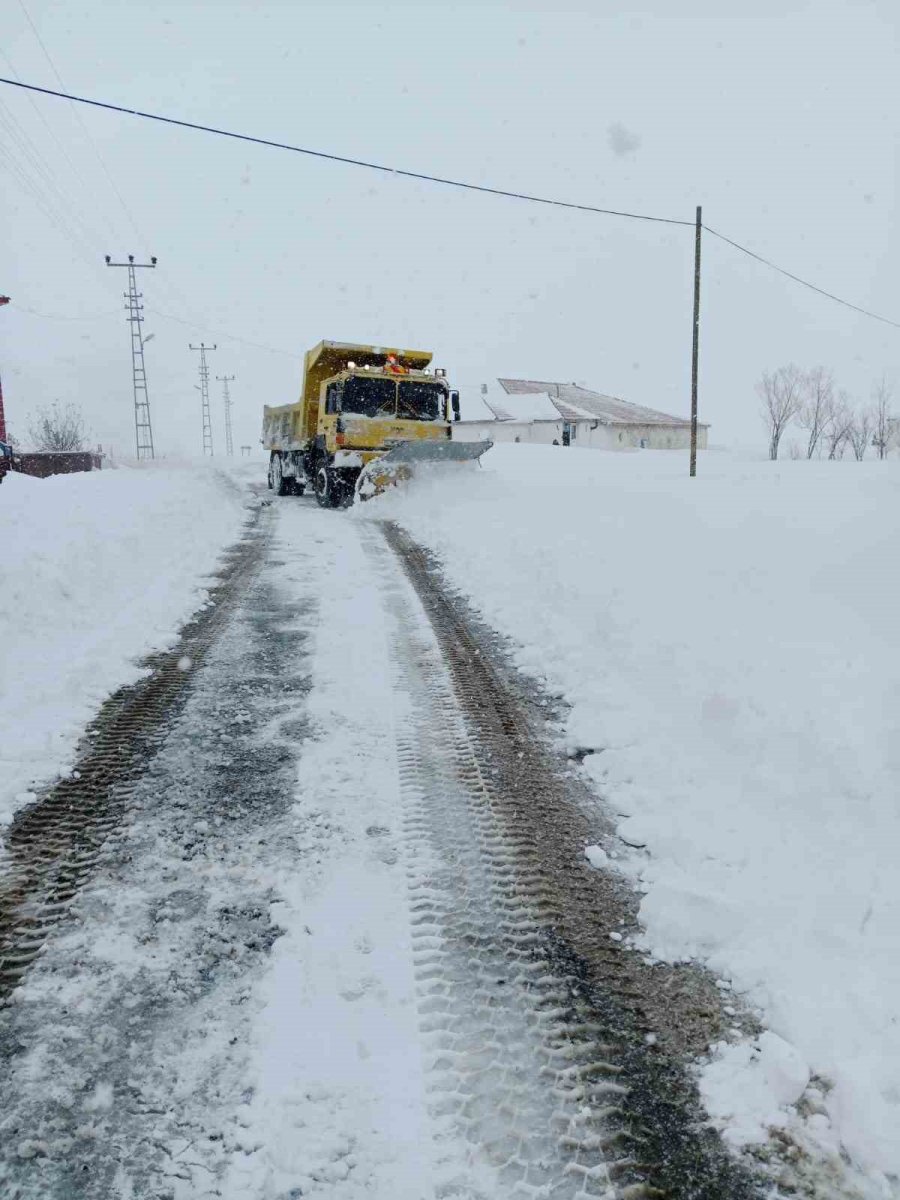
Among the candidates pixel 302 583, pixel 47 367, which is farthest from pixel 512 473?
pixel 47 367

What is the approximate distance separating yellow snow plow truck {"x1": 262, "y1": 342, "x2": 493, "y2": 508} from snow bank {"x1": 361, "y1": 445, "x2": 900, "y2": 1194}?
229 inches

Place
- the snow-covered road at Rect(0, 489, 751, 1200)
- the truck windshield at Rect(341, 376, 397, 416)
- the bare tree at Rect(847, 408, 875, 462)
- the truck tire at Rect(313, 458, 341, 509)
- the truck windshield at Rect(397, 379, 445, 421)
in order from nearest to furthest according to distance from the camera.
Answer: the snow-covered road at Rect(0, 489, 751, 1200), the truck windshield at Rect(341, 376, 397, 416), the truck tire at Rect(313, 458, 341, 509), the truck windshield at Rect(397, 379, 445, 421), the bare tree at Rect(847, 408, 875, 462)

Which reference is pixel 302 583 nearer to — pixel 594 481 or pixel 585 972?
pixel 585 972

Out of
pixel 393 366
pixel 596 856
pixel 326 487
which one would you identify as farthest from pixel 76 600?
pixel 393 366

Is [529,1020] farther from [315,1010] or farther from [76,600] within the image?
[76,600]

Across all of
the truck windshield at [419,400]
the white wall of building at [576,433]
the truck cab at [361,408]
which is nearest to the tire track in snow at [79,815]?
the truck cab at [361,408]

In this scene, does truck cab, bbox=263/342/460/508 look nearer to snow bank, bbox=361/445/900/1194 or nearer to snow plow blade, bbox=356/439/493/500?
snow plow blade, bbox=356/439/493/500

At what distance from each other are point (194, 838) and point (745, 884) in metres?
2.32

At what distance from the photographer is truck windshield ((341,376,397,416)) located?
54.6 ft

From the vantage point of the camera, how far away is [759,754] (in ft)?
13.8

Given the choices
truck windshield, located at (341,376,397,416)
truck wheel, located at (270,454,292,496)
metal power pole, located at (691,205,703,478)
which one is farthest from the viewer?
truck wheel, located at (270,454,292,496)

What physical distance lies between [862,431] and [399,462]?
64004 mm

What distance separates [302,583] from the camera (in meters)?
8.84

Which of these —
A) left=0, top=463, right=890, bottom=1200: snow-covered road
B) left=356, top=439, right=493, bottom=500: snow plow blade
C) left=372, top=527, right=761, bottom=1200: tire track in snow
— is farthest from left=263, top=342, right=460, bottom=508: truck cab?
left=372, top=527, right=761, bottom=1200: tire track in snow
